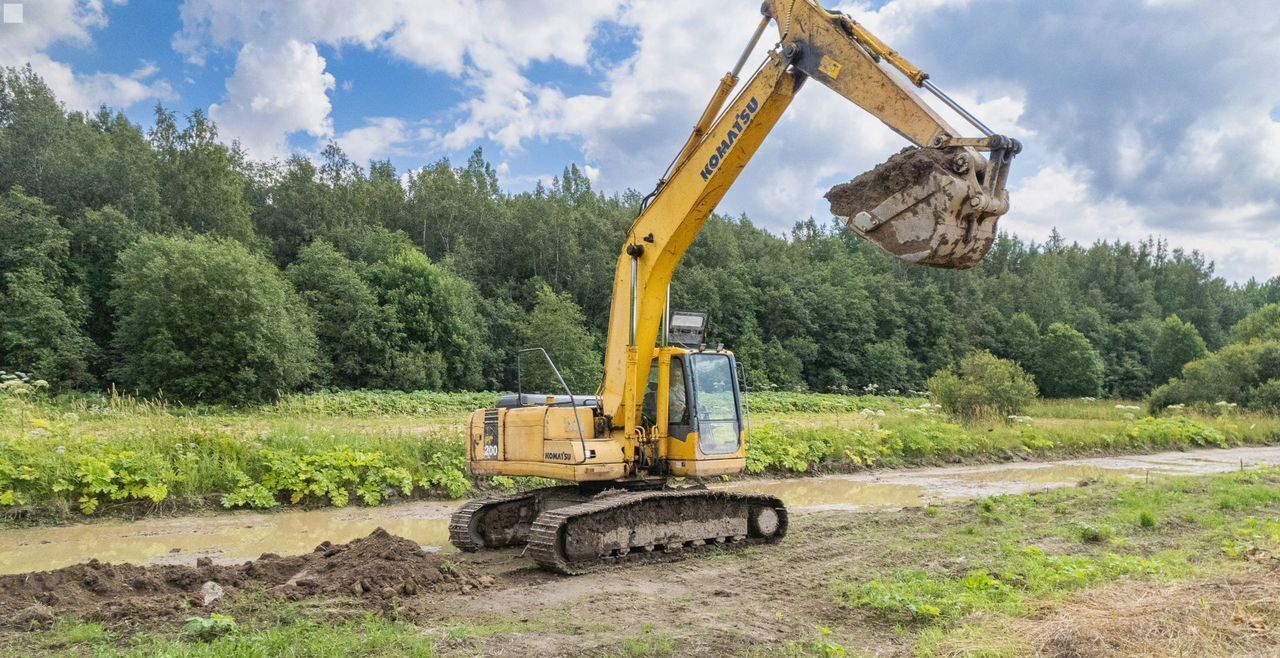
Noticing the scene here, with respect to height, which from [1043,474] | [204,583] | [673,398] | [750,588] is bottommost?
[1043,474]

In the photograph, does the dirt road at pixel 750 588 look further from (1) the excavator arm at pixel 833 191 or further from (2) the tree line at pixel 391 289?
(2) the tree line at pixel 391 289

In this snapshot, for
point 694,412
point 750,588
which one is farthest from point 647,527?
point 750,588

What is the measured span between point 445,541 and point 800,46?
23.5 feet

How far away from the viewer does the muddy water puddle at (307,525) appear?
949 cm

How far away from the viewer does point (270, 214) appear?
5731 cm

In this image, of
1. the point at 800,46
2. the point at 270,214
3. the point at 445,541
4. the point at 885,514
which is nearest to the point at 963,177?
the point at 800,46

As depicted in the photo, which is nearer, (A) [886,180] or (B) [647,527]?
(A) [886,180]

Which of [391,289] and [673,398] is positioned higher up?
[391,289]

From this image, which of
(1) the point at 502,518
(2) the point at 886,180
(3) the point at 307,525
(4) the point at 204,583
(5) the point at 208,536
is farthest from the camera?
(3) the point at 307,525

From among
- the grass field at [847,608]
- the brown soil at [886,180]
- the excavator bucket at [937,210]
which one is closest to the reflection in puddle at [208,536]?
the grass field at [847,608]

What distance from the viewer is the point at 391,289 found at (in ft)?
162

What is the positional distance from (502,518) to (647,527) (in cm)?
202

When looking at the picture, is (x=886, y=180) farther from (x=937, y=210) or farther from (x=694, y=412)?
(x=694, y=412)

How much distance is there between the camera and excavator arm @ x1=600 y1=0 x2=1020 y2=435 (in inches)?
285
